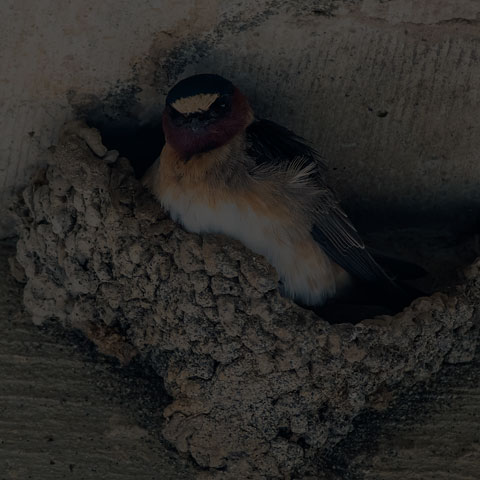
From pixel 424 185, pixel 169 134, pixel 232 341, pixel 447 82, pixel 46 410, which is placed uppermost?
pixel 447 82

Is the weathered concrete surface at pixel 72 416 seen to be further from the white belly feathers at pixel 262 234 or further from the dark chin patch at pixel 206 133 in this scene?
the dark chin patch at pixel 206 133

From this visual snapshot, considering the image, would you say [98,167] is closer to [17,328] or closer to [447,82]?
[17,328]

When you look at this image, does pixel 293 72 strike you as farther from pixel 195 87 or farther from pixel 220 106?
pixel 195 87

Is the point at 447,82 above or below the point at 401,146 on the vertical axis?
above

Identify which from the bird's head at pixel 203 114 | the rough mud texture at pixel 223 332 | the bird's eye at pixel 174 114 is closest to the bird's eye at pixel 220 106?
the bird's head at pixel 203 114

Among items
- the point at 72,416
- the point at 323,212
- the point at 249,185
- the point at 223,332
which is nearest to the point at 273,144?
the point at 249,185

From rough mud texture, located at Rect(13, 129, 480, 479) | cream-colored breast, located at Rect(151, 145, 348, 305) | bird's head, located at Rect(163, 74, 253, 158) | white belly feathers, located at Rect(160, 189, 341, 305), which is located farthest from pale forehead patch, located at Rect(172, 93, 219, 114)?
rough mud texture, located at Rect(13, 129, 480, 479)

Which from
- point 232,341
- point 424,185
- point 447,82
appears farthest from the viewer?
point 424,185

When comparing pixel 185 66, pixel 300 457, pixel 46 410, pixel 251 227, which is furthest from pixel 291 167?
pixel 46 410
